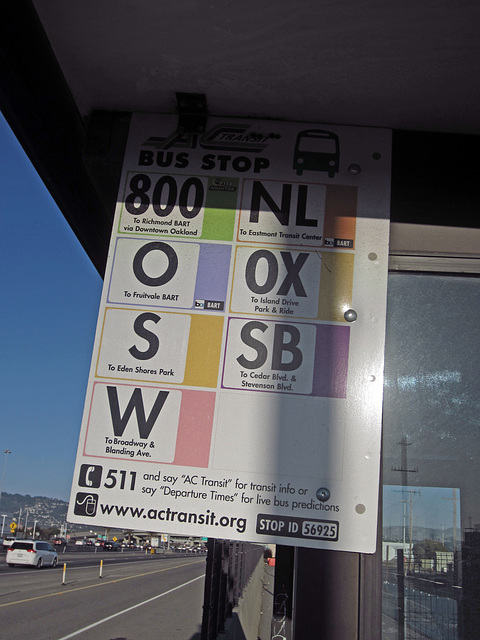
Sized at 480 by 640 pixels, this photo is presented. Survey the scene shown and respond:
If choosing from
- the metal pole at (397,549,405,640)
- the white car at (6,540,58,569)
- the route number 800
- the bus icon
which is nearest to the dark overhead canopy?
the bus icon

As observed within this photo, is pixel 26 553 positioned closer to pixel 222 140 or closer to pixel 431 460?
pixel 431 460

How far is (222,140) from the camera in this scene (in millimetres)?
2557

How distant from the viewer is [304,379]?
221cm

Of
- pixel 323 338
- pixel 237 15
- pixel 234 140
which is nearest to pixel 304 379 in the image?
pixel 323 338

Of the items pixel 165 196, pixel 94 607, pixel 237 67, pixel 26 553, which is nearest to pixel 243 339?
pixel 165 196

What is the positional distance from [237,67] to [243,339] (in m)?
1.01

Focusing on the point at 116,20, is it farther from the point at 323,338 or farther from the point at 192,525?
the point at 192,525

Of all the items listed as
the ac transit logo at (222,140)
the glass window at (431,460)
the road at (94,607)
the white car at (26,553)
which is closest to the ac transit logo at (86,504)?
the glass window at (431,460)

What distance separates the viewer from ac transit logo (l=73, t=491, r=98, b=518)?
2090mm

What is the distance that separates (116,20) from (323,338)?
132cm

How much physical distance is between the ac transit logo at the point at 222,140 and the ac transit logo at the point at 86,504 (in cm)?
138

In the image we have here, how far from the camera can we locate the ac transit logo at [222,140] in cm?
254

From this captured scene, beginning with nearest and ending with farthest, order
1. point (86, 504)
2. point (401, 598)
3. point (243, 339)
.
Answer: point (86, 504) < point (243, 339) < point (401, 598)

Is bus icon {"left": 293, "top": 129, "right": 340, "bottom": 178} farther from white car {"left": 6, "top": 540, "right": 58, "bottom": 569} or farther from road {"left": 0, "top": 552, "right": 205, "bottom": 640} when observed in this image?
white car {"left": 6, "top": 540, "right": 58, "bottom": 569}
